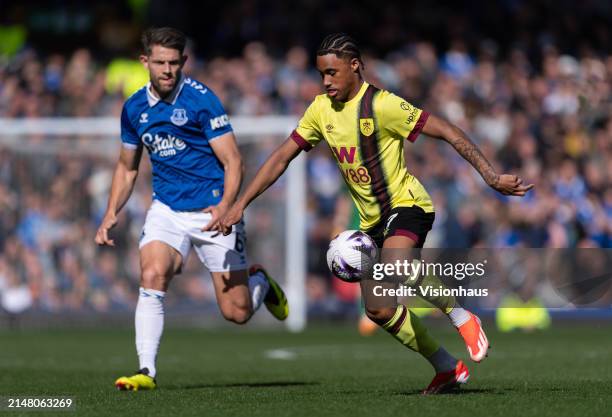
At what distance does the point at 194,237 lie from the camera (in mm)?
10359

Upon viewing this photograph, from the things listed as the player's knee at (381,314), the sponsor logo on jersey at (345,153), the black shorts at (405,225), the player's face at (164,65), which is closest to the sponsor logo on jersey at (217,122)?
the player's face at (164,65)

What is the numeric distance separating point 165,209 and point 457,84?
11820 millimetres

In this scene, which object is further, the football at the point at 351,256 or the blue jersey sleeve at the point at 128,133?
the blue jersey sleeve at the point at 128,133

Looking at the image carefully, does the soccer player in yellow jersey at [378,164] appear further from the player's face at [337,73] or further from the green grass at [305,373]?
the green grass at [305,373]

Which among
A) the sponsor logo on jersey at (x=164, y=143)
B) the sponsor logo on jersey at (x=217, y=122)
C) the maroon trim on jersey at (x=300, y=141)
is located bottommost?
the maroon trim on jersey at (x=300, y=141)

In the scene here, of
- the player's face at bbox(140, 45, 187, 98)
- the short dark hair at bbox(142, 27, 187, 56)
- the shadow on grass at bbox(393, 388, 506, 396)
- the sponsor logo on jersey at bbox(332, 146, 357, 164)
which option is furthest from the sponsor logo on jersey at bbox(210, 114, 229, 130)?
the shadow on grass at bbox(393, 388, 506, 396)

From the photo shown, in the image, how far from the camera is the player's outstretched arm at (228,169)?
972cm

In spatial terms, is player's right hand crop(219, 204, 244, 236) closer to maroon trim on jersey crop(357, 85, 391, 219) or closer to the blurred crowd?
maroon trim on jersey crop(357, 85, 391, 219)

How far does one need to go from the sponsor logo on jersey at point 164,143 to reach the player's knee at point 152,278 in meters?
0.87

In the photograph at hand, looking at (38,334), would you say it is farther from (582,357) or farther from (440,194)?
(582,357)

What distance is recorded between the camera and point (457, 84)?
21.5 meters

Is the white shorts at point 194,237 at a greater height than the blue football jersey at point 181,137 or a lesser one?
lesser

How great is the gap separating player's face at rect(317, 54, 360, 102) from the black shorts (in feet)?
2.85

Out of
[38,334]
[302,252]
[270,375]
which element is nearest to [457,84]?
[302,252]
